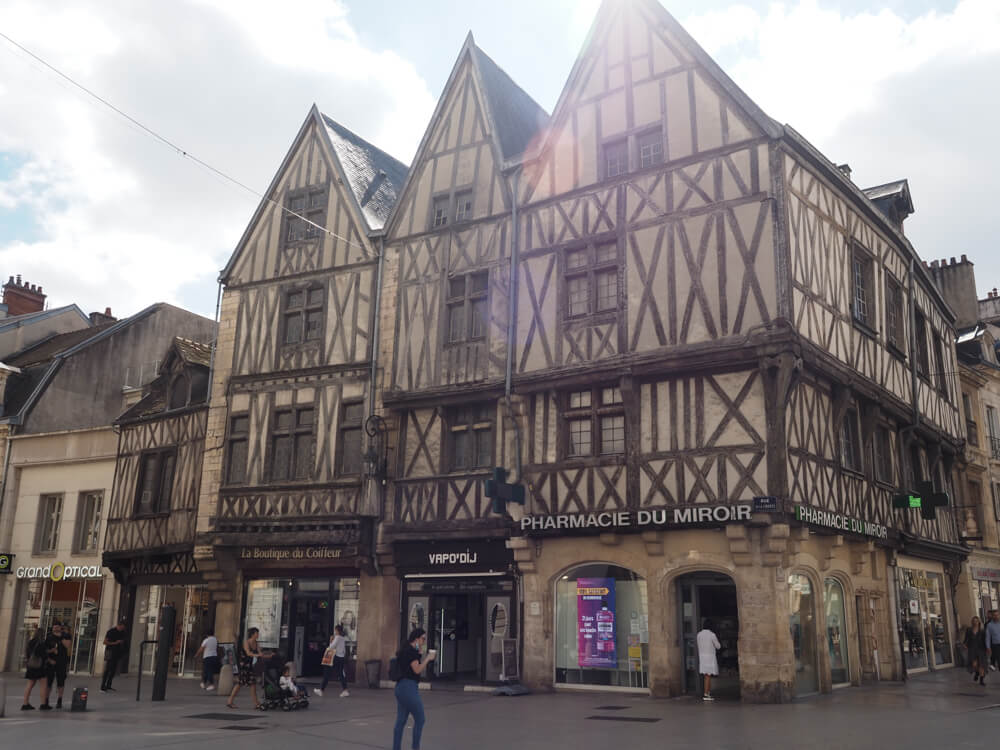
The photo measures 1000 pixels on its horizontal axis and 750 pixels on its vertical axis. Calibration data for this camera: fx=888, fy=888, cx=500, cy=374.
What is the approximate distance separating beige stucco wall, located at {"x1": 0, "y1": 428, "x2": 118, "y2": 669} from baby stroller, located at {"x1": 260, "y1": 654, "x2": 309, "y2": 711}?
10168 mm

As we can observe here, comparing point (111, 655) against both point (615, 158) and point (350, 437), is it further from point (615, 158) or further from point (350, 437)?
point (615, 158)

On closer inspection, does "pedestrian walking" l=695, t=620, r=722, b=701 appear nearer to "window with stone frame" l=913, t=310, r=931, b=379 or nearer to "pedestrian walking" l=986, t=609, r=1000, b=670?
"pedestrian walking" l=986, t=609, r=1000, b=670

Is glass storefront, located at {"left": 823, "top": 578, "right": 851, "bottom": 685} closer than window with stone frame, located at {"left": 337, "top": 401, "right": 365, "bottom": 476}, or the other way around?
glass storefront, located at {"left": 823, "top": 578, "right": 851, "bottom": 685}

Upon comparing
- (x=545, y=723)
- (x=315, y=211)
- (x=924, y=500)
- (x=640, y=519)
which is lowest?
(x=545, y=723)

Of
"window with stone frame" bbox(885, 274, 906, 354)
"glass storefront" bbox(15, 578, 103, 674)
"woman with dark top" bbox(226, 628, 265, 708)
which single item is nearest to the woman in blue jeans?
"woman with dark top" bbox(226, 628, 265, 708)

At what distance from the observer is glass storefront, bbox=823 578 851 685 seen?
1484 centimetres

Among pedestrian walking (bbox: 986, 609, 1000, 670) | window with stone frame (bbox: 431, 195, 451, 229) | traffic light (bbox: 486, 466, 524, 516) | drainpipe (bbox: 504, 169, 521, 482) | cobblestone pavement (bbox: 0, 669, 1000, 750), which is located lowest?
cobblestone pavement (bbox: 0, 669, 1000, 750)

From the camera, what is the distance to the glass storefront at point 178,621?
19.3 meters

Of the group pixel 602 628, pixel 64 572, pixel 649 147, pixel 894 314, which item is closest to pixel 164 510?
pixel 64 572

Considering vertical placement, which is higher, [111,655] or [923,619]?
[923,619]

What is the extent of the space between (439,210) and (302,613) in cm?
853

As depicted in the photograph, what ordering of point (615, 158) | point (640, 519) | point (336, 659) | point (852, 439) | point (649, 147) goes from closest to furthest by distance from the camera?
point (640, 519) → point (649, 147) → point (336, 659) → point (615, 158) → point (852, 439)

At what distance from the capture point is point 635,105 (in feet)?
51.1

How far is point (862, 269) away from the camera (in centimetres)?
1736
